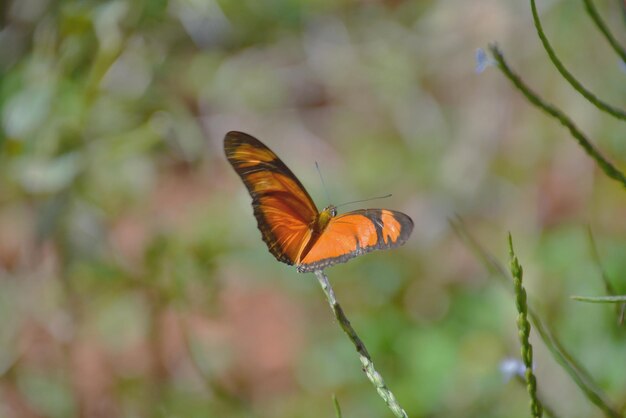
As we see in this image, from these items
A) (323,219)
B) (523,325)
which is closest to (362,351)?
(523,325)

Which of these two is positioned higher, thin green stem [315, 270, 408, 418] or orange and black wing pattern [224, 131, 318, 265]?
orange and black wing pattern [224, 131, 318, 265]

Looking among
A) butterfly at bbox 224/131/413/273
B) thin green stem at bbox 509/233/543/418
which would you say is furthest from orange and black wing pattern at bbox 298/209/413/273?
thin green stem at bbox 509/233/543/418

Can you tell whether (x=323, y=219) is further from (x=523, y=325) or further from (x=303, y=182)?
(x=303, y=182)

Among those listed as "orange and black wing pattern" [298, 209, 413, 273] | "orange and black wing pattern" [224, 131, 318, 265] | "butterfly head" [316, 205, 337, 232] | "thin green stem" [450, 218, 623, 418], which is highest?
"orange and black wing pattern" [224, 131, 318, 265]

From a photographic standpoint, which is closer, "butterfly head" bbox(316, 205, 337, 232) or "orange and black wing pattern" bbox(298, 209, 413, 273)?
"orange and black wing pattern" bbox(298, 209, 413, 273)

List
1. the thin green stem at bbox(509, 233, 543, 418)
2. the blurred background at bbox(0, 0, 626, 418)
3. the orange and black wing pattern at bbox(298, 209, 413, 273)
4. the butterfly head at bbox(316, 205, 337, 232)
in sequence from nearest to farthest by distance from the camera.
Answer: the thin green stem at bbox(509, 233, 543, 418)
the orange and black wing pattern at bbox(298, 209, 413, 273)
the butterfly head at bbox(316, 205, 337, 232)
the blurred background at bbox(0, 0, 626, 418)

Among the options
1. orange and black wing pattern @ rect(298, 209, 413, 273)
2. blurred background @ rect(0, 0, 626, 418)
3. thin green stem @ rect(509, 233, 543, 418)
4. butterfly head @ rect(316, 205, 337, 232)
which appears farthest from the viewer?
blurred background @ rect(0, 0, 626, 418)

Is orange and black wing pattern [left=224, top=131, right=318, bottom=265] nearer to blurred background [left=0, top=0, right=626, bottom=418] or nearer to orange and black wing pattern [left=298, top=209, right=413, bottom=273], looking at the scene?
orange and black wing pattern [left=298, top=209, right=413, bottom=273]
